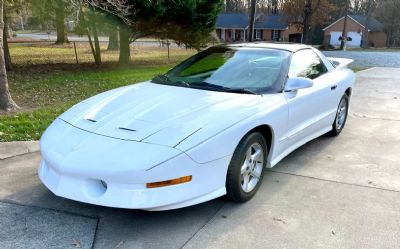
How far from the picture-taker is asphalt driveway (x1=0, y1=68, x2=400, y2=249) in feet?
9.93

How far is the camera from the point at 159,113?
3525 millimetres

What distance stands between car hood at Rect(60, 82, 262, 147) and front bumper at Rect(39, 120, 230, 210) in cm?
15

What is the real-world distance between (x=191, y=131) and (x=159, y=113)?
500mm

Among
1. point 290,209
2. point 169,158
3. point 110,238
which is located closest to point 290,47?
point 290,209

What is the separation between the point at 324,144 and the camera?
219 inches

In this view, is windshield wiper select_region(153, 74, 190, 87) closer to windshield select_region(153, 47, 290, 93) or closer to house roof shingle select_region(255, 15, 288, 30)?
windshield select_region(153, 47, 290, 93)

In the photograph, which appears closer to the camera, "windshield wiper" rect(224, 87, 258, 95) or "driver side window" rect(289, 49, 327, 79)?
"windshield wiper" rect(224, 87, 258, 95)

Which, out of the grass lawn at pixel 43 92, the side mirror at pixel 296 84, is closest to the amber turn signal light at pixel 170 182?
the side mirror at pixel 296 84

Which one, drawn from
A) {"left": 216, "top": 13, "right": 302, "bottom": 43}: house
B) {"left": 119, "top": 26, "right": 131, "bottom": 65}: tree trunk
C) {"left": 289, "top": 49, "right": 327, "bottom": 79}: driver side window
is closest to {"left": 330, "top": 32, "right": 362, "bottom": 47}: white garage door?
{"left": 216, "top": 13, "right": 302, "bottom": 43}: house

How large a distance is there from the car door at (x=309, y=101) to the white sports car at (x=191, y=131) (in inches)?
0.6

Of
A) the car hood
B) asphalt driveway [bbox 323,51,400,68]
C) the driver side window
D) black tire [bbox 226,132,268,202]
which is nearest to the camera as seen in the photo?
the car hood

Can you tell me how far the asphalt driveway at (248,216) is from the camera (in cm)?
303

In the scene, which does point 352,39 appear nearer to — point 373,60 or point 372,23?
point 372,23

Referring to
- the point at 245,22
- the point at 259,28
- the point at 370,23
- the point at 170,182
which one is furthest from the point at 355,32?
the point at 170,182
